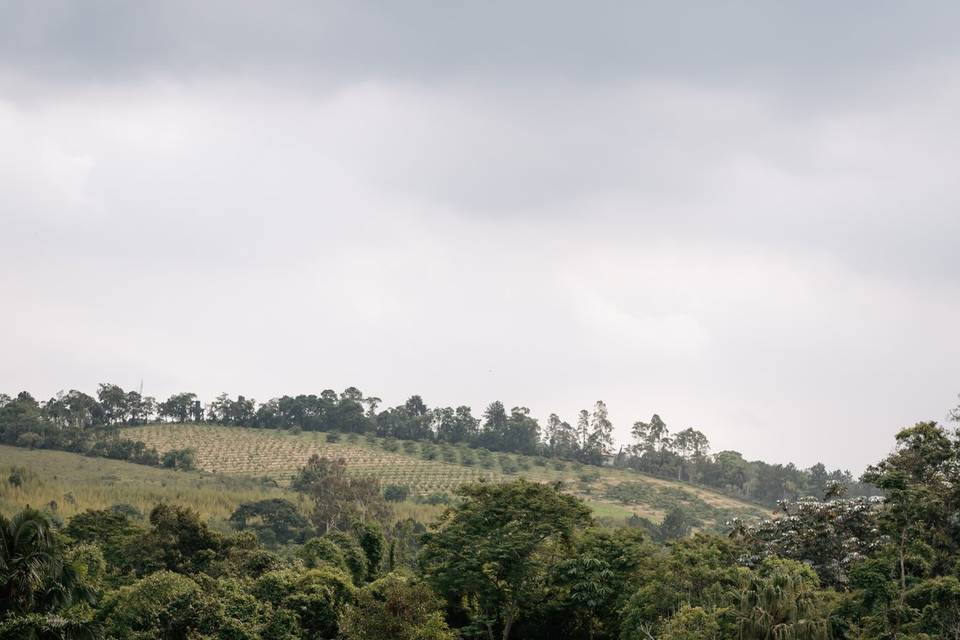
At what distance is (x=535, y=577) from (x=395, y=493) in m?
75.2

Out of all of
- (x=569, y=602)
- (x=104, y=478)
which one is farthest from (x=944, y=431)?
(x=104, y=478)

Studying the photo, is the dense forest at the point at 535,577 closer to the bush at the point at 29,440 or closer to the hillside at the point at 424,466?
the hillside at the point at 424,466

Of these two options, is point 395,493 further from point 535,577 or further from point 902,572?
point 902,572

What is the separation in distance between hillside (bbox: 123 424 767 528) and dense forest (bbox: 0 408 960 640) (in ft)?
238

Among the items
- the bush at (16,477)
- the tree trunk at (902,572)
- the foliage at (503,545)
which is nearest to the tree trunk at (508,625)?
the foliage at (503,545)

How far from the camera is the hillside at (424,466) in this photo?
134750 mm

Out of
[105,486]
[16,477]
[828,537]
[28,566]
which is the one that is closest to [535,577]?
[828,537]

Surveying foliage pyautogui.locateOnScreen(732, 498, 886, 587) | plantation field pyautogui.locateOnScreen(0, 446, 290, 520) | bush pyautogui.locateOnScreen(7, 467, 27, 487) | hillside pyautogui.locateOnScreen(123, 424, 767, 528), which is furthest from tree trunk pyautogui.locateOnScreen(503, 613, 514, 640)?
hillside pyautogui.locateOnScreen(123, 424, 767, 528)

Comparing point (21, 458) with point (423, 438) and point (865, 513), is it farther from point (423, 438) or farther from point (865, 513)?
point (865, 513)

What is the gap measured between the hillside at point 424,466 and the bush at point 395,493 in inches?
116

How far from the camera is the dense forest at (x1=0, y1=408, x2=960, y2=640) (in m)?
32.7

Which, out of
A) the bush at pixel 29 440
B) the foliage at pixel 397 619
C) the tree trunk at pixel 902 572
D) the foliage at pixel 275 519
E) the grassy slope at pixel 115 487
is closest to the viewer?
the tree trunk at pixel 902 572

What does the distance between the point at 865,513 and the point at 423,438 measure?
13639cm

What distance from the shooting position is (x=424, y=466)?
14675 cm
